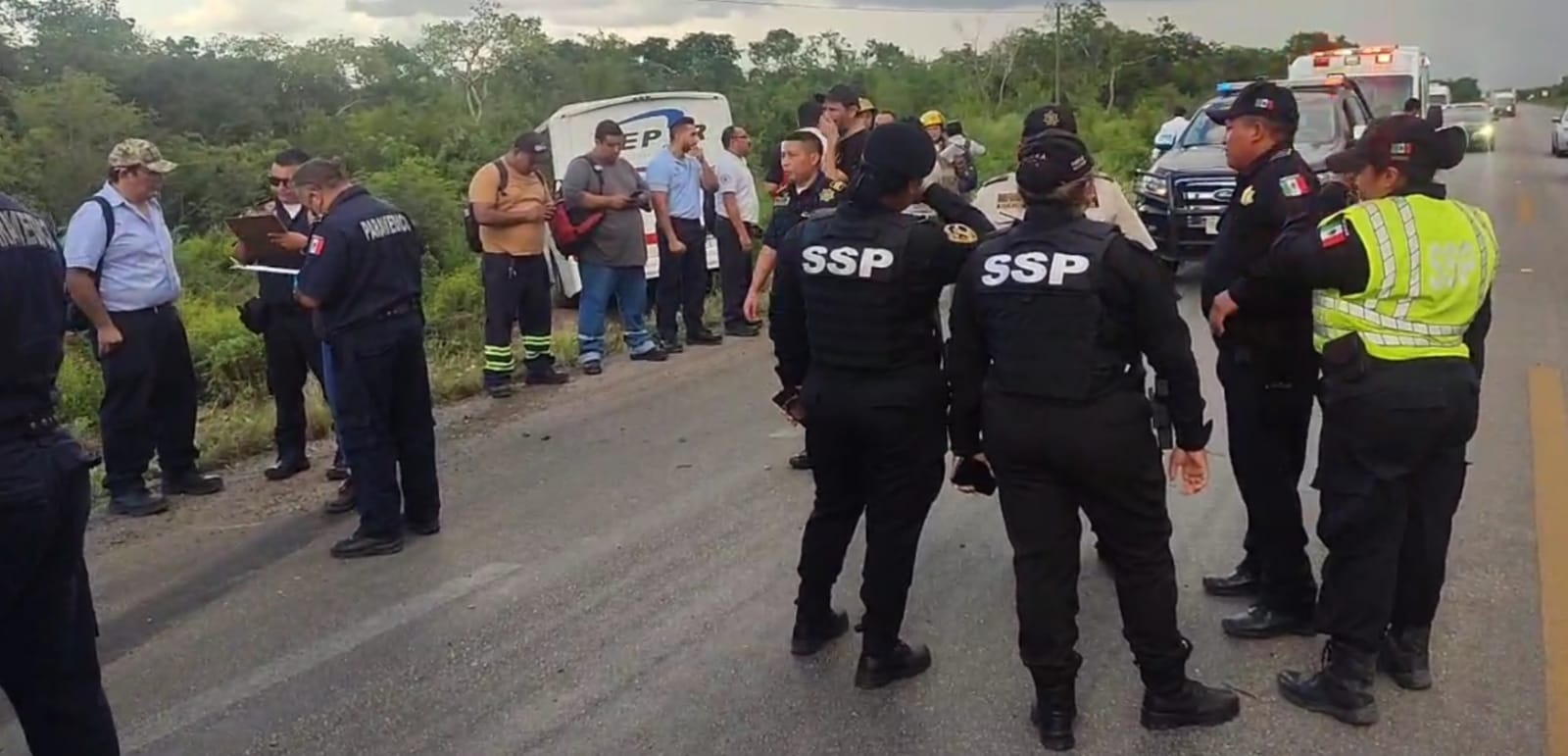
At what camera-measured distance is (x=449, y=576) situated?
5645 millimetres

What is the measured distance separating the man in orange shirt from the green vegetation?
328 mm

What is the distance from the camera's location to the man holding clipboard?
723cm

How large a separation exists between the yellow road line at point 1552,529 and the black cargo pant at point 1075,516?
114 centimetres

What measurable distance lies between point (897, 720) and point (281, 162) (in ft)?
16.8

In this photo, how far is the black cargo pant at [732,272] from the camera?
11.5 m

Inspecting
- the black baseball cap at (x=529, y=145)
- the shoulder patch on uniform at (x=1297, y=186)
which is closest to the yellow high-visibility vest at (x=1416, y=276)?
the shoulder patch on uniform at (x=1297, y=186)

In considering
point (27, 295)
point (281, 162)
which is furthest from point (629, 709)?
point (281, 162)

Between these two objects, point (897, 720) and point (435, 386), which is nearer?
point (897, 720)

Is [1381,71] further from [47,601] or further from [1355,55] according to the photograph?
[47,601]

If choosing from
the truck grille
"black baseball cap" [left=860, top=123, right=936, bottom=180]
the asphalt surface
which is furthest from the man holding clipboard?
the truck grille

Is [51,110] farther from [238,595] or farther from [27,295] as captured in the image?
[27,295]

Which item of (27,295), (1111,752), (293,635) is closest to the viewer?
(27,295)

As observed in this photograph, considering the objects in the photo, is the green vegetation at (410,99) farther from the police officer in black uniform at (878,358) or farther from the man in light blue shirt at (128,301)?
the police officer in black uniform at (878,358)

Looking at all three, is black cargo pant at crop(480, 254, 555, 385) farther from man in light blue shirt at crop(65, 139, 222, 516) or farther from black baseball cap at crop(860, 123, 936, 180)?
black baseball cap at crop(860, 123, 936, 180)
